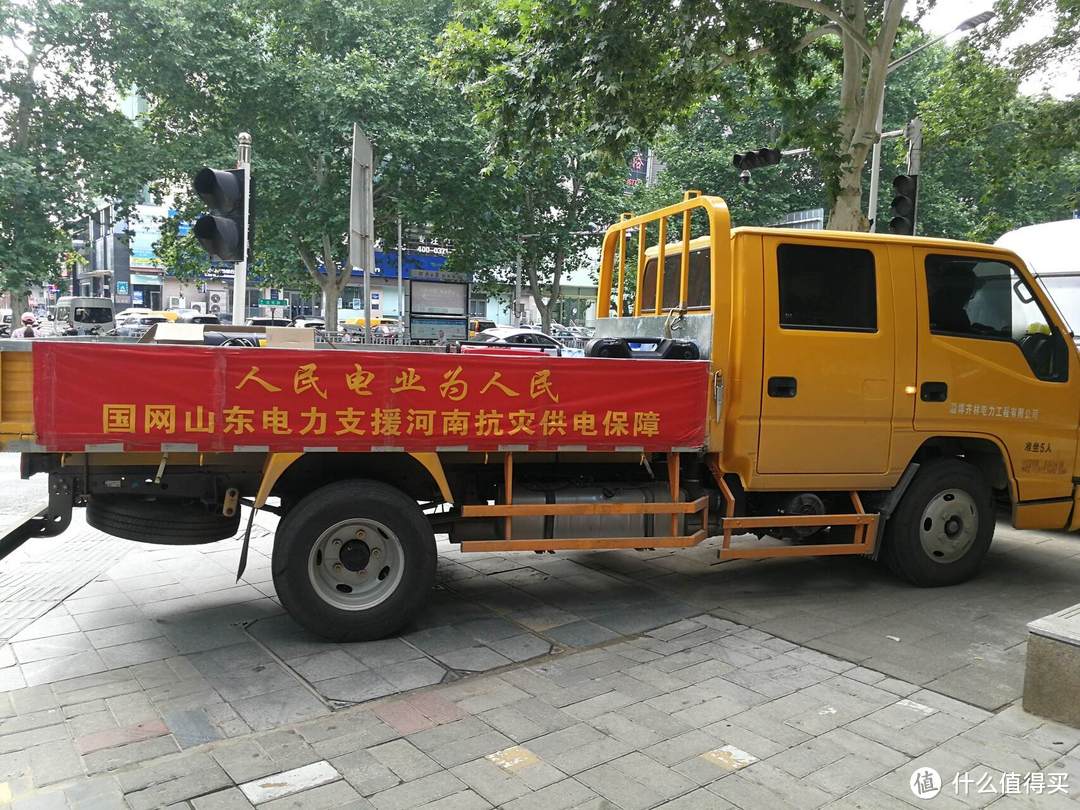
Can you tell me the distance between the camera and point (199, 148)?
21.5 meters

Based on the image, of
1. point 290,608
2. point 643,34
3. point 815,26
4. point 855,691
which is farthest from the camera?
point 815,26

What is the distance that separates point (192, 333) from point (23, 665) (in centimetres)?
209

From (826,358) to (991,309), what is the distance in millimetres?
1402

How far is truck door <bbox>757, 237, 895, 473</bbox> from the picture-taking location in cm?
524

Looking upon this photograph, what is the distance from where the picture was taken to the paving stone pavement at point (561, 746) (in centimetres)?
313

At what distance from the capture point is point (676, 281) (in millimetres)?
5965

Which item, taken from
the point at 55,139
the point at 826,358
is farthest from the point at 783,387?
the point at 55,139

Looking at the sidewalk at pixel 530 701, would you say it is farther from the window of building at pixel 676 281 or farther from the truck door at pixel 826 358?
the window of building at pixel 676 281

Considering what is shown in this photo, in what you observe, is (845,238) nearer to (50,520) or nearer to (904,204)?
(50,520)

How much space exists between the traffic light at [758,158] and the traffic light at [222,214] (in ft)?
25.0

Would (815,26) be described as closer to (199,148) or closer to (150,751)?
(150,751)

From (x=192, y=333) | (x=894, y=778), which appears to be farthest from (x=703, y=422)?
(x=192, y=333)

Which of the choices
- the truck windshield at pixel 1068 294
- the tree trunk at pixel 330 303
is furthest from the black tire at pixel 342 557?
the tree trunk at pixel 330 303

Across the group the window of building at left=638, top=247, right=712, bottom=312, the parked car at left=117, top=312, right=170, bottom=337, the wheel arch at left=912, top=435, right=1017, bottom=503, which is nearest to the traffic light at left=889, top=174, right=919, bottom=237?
the wheel arch at left=912, top=435, right=1017, bottom=503
